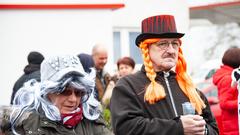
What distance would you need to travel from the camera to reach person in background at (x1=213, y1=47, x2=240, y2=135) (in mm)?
7273

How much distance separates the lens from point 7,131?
433cm

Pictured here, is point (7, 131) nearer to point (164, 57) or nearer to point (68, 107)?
point (68, 107)

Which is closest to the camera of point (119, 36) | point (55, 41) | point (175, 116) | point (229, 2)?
point (175, 116)

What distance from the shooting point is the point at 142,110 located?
476cm

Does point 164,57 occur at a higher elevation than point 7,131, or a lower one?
higher

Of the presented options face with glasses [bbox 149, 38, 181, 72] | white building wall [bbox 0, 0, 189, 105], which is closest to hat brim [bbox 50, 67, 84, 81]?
face with glasses [bbox 149, 38, 181, 72]

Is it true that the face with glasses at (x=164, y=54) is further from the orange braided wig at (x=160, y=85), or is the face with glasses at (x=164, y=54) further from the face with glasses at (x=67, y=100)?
the face with glasses at (x=67, y=100)

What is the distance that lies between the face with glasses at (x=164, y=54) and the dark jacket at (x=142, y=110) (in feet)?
0.27

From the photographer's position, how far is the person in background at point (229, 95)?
727cm

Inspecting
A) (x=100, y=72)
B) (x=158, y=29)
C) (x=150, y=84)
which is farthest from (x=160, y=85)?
(x=100, y=72)

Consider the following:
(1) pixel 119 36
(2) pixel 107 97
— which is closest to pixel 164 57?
(2) pixel 107 97

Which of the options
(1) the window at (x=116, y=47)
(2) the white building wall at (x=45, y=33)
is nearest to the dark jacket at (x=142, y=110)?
(2) the white building wall at (x=45, y=33)

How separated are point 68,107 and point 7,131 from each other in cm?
44

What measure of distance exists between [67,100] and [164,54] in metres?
0.92
